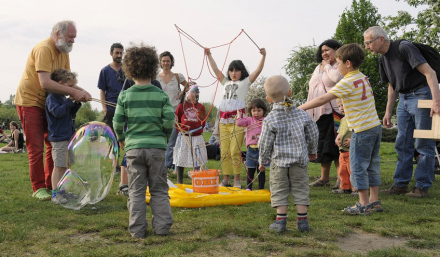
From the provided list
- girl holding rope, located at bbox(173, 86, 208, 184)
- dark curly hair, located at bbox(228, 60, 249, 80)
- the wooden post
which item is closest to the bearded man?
girl holding rope, located at bbox(173, 86, 208, 184)

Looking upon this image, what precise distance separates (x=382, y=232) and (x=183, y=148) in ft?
13.3

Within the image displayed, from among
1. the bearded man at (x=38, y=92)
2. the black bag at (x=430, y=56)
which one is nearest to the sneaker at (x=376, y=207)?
the black bag at (x=430, y=56)

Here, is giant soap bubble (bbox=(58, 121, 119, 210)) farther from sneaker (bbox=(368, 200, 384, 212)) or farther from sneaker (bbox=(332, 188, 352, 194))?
sneaker (bbox=(332, 188, 352, 194))

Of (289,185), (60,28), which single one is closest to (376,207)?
(289,185)

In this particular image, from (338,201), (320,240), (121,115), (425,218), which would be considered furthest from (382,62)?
(121,115)

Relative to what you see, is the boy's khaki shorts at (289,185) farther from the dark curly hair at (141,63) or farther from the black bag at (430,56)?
the black bag at (430,56)

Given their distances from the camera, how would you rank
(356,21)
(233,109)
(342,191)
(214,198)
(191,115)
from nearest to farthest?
(214,198), (342,191), (233,109), (191,115), (356,21)

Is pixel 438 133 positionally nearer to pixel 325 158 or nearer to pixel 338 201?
pixel 338 201

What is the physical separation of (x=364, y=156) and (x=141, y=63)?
2.51 metres

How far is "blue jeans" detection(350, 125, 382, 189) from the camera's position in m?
4.93

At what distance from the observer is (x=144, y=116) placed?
414 centimetres

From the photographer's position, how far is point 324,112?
6844 millimetres

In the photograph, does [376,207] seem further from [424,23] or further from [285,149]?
[424,23]

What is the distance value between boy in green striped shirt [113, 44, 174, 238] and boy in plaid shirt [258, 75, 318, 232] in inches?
36.3
